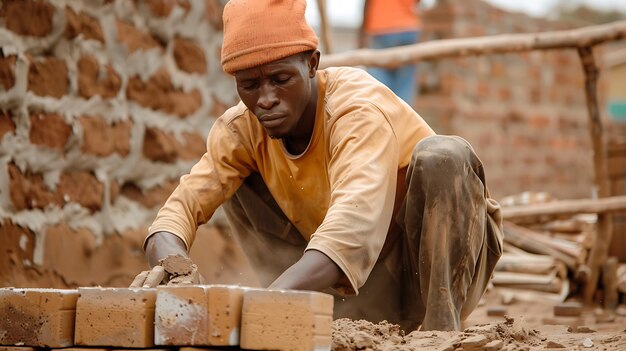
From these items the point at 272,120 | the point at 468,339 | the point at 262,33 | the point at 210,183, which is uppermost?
the point at 262,33

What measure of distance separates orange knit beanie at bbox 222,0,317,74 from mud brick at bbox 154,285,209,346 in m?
0.96

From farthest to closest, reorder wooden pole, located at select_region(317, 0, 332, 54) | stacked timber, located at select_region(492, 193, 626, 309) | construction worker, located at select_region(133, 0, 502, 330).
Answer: wooden pole, located at select_region(317, 0, 332, 54)
stacked timber, located at select_region(492, 193, 626, 309)
construction worker, located at select_region(133, 0, 502, 330)

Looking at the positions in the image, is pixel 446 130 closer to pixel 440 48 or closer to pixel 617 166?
pixel 617 166

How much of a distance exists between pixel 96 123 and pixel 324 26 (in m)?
2.16

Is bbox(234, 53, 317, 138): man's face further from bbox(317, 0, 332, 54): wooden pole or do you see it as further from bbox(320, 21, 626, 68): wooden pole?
bbox(317, 0, 332, 54): wooden pole

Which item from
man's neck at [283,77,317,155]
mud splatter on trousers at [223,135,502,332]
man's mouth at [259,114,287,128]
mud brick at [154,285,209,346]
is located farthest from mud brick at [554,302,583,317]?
mud brick at [154,285,209,346]

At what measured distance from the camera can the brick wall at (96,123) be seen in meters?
4.33

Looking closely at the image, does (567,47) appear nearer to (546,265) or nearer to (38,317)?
(546,265)

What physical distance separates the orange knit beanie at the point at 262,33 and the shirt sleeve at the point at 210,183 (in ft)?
1.45

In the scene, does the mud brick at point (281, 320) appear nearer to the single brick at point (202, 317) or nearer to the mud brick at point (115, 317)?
the single brick at point (202, 317)

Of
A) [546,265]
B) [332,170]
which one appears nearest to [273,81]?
[332,170]

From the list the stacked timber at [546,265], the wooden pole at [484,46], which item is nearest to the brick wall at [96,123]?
the wooden pole at [484,46]

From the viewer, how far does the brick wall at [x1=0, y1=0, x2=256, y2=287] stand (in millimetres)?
4332

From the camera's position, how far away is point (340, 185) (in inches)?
122
